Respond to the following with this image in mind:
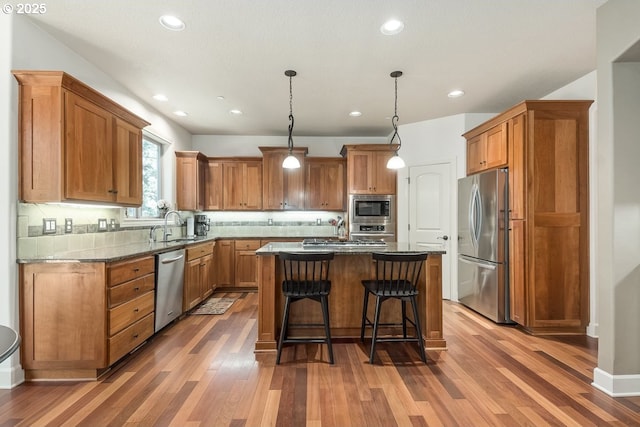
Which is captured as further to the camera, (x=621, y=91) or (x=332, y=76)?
(x=332, y=76)

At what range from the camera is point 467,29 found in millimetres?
2484

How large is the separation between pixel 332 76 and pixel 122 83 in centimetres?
241

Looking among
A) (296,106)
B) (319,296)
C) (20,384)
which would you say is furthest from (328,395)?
(296,106)

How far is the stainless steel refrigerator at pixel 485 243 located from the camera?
354cm

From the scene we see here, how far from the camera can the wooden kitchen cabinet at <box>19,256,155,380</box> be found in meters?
2.31

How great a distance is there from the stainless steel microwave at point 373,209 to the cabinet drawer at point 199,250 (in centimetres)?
230

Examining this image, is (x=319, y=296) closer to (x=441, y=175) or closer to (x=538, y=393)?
(x=538, y=393)

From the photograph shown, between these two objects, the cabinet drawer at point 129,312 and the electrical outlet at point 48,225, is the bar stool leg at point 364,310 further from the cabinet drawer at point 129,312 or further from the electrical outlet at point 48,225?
the electrical outlet at point 48,225

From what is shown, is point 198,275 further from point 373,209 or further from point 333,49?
point 333,49

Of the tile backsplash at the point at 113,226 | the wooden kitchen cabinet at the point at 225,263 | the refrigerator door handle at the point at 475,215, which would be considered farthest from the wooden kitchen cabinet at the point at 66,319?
the refrigerator door handle at the point at 475,215

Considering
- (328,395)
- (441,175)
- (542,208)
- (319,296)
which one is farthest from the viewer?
(441,175)

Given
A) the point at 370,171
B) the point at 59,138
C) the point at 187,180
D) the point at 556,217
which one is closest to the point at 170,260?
the point at 59,138

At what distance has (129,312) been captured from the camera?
2.65m

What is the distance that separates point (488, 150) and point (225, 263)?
4.30 metres
